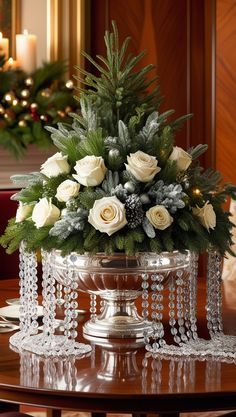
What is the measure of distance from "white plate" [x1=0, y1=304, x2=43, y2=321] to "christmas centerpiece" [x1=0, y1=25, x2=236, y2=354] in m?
0.26

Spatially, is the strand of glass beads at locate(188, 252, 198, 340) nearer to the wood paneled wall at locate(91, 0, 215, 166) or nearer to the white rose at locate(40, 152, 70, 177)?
the white rose at locate(40, 152, 70, 177)

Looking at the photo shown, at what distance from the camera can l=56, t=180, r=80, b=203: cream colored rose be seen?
214 centimetres

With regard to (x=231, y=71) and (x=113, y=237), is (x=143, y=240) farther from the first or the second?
(x=231, y=71)

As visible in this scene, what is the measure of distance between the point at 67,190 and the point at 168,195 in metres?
0.23

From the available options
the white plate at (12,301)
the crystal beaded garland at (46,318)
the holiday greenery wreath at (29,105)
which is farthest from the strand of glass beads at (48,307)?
the holiday greenery wreath at (29,105)

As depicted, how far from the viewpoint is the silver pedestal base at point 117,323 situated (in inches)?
88.4

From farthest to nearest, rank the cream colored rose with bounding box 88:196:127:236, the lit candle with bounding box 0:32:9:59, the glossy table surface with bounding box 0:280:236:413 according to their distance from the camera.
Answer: the lit candle with bounding box 0:32:9:59
the cream colored rose with bounding box 88:196:127:236
the glossy table surface with bounding box 0:280:236:413

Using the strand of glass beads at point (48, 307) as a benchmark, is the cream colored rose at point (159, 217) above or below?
above

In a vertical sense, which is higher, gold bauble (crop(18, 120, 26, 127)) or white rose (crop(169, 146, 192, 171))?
gold bauble (crop(18, 120, 26, 127))

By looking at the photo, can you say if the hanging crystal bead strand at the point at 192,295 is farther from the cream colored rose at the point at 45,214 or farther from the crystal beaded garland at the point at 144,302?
the cream colored rose at the point at 45,214

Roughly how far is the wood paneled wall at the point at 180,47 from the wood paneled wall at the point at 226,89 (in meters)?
0.05

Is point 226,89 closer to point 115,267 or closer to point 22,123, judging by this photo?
point 22,123

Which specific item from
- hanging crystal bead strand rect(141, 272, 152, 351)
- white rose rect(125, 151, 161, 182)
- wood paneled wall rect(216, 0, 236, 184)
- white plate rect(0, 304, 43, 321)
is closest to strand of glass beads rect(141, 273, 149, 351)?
hanging crystal bead strand rect(141, 272, 152, 351)

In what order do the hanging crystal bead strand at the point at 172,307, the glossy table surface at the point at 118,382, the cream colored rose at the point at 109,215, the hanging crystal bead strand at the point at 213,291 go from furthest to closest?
the hanging crystal bead strand at the point at 213,291, the hanging crystal bead strand at the point at 172,307, the cream colored rose at the point at 109,215, the glossy table surface at the point at 118,382
